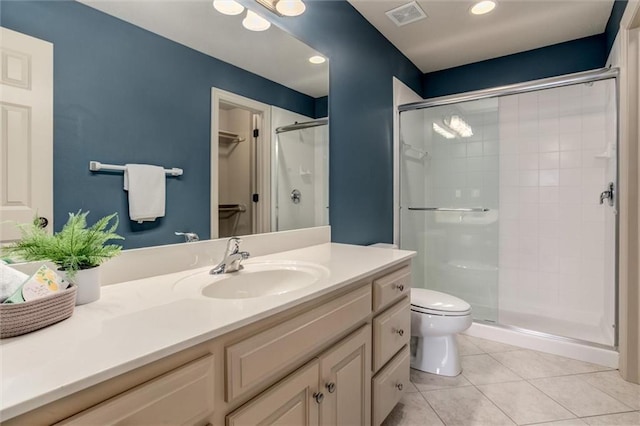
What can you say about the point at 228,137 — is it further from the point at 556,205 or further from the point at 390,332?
the point at 556,205

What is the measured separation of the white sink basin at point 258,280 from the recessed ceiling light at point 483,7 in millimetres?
2107

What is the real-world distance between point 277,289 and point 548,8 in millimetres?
2618

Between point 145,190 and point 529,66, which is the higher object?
point 529,66

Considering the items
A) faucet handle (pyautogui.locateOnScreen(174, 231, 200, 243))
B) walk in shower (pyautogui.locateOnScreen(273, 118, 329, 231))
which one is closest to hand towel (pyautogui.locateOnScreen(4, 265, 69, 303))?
faucet handle (pyautogui.locateOnScreen(174, 231, 200, 243))

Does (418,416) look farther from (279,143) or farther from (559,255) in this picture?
(559,255)

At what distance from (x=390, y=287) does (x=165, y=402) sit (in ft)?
3.26

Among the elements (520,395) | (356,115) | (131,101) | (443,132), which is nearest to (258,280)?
(131,101)

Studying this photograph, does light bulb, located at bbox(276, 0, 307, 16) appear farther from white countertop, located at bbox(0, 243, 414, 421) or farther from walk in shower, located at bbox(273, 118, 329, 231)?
white countertop, located at bbox(0, 243, 414, 421)

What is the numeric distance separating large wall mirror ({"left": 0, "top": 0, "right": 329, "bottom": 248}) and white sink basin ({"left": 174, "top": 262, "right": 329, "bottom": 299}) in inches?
8.0

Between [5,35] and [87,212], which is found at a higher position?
[5,35]

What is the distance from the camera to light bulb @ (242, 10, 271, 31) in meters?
1.48

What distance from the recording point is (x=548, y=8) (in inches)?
88.5

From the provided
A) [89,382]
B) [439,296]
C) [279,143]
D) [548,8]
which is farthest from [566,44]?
[89,382]

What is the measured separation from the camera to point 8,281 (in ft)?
2.25
